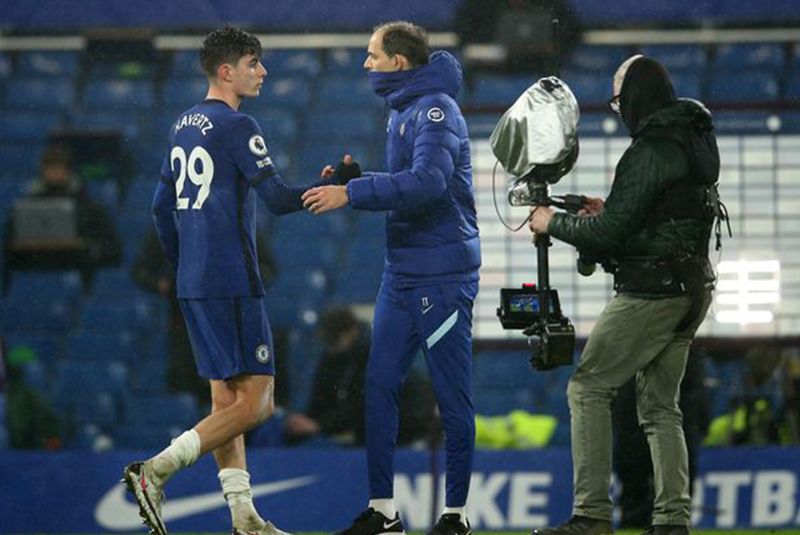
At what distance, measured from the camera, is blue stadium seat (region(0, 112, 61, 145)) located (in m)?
7.75

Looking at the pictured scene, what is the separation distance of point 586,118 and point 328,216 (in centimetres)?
137

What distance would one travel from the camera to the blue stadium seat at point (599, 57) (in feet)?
23.9

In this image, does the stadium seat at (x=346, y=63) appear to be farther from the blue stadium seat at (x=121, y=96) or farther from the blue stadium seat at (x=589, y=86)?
the blue stadium seat at (x=589, y=86)

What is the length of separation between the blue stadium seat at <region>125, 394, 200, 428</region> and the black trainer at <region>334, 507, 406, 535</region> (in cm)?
265

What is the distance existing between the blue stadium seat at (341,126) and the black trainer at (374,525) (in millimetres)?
3372

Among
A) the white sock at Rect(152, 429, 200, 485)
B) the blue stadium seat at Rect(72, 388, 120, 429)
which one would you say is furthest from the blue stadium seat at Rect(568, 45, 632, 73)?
the white sock at Rect(152, 429, 200, 485)

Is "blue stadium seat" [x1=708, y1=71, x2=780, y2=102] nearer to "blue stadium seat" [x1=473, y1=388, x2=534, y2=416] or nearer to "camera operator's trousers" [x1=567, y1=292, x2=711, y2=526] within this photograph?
"blue stadium seat" [x1=473, y1=388, x2=534, y2=416]

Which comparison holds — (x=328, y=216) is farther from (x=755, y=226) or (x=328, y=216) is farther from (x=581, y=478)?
(x=581, y=478)

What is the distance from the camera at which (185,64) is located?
8.06m

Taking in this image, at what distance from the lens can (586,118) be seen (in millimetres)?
7152

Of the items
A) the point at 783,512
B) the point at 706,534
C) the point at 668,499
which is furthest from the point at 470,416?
the point at 783,512

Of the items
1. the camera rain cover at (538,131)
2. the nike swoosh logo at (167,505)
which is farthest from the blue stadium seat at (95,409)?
the camera rain cover at (538,131)

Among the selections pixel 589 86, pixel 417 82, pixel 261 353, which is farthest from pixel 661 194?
pixel 589 86

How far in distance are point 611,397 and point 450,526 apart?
603mm
